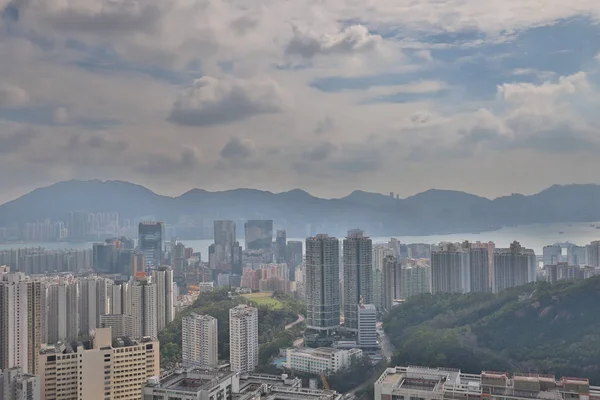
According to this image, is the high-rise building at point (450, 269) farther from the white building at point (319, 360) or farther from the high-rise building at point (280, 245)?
the high-rise building at point (280, 245)

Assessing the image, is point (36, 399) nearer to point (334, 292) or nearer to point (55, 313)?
point (55, 313)

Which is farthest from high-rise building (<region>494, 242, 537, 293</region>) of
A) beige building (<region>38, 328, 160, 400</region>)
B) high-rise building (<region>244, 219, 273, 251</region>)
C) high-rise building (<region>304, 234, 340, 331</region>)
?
high-rise building (<region>244, 219, 273, 251</region>)

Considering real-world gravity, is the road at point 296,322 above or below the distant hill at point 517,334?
below

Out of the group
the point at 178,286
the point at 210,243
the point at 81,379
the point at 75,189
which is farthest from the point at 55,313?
the point at 210,243

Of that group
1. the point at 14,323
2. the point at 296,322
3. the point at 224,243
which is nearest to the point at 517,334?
the point at 296,322

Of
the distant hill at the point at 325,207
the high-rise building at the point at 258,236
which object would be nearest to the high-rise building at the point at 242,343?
the distant hill at the point at 325,207

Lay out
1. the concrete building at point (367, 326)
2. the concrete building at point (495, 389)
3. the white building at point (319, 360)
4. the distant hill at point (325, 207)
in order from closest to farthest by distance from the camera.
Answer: the concrete building at point (495, 389) → the white building at point (319, 360) → the distant hill at point (325, 207) → the concrete building at point (367, 326)
